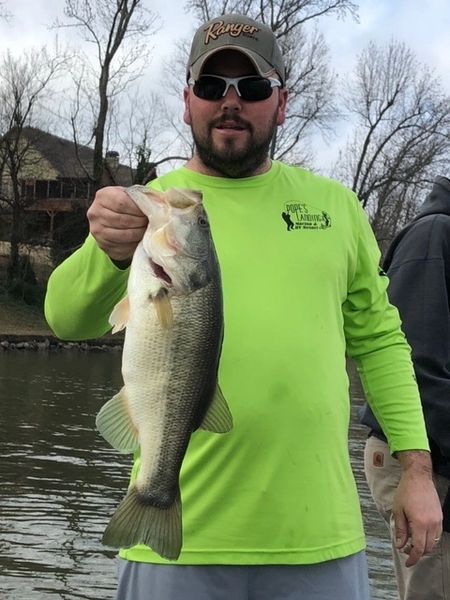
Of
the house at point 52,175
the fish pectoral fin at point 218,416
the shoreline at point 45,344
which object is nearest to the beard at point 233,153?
the fish pectoral fin at point 218,416

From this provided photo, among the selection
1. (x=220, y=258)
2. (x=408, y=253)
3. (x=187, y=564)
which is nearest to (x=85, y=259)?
(x=220, y=258)

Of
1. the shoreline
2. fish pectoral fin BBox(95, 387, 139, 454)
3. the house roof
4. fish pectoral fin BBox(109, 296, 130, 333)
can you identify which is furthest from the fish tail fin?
the house roof

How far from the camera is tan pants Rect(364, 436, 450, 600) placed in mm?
3451

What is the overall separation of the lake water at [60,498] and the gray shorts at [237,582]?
13.1 ft

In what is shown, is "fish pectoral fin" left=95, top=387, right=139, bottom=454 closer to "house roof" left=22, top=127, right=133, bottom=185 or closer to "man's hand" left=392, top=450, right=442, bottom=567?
"man's hand" left=392, top=450, right=442, bottom=567

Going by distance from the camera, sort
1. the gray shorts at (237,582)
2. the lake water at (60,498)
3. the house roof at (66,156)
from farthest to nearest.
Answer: the house roof at (66,156) → the lake water at (60,498) → the gray shorts at (237,582)

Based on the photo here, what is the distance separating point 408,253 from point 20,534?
5227 millimetres

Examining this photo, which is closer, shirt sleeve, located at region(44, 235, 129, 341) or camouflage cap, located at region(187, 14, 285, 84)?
shirt sleeve, located at region(44, 235, 129, 341)

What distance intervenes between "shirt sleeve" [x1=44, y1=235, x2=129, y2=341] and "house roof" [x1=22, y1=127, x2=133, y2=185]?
101 ft

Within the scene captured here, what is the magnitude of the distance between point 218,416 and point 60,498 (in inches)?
275

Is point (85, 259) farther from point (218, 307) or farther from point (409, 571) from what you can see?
point (409, 571)

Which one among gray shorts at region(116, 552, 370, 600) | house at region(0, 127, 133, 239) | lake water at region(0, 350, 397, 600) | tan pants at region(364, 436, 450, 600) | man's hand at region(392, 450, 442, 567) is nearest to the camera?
gray shorts at region(116, 552, 370, 600)

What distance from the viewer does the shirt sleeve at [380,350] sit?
2.79 metres

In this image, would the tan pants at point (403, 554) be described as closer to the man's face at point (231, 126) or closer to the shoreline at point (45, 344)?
the man's face at point (231, 126)
